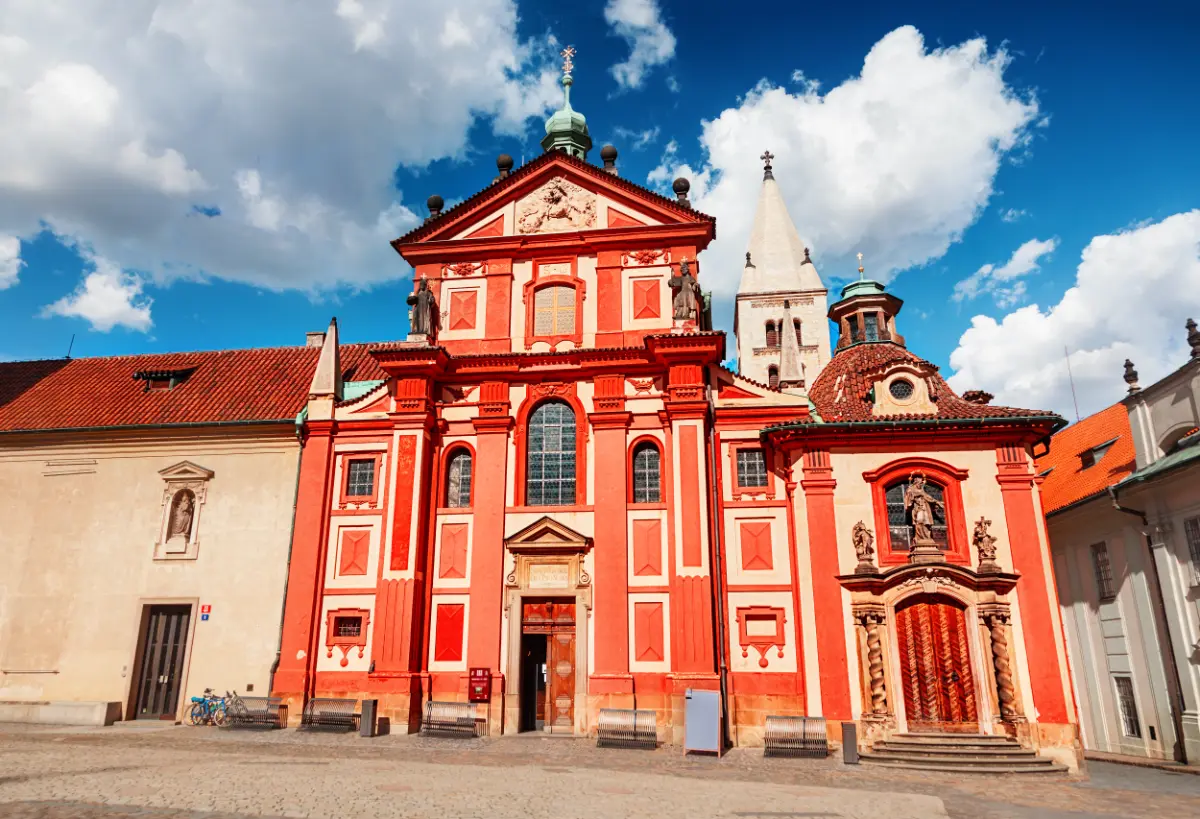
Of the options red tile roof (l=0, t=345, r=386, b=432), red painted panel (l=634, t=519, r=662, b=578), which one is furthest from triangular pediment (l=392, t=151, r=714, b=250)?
red painted panel (l=634, t=519, r=662, b=578)

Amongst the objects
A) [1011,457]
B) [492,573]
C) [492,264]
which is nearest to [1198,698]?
[1011,457]

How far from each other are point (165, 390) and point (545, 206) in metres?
14.1

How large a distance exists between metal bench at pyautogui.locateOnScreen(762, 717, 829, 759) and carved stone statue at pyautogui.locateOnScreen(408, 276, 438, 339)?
13.9 m

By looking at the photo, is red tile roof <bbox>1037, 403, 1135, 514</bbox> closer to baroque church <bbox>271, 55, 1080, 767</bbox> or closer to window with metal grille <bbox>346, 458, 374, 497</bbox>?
baroque church <bbox>271, 55, 1080, 767</bbox>

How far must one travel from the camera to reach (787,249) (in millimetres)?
54531

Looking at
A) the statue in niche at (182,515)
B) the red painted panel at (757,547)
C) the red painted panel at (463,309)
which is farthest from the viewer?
the red painted panel at (463,309)

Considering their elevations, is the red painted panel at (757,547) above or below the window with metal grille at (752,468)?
below

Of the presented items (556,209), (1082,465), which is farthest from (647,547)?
(1082,465)

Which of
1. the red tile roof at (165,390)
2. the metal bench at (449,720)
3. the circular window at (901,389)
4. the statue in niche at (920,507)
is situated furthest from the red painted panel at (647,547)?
the red tile roof at (165,390)

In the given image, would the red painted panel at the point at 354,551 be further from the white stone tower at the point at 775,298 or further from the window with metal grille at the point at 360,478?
the white stone tower at the point at 775,298

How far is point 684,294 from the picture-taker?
74.2 feet

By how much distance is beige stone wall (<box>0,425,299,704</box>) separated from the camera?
2217cm

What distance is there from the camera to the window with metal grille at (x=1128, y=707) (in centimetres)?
2112

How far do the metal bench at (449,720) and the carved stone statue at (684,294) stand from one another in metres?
11.6
